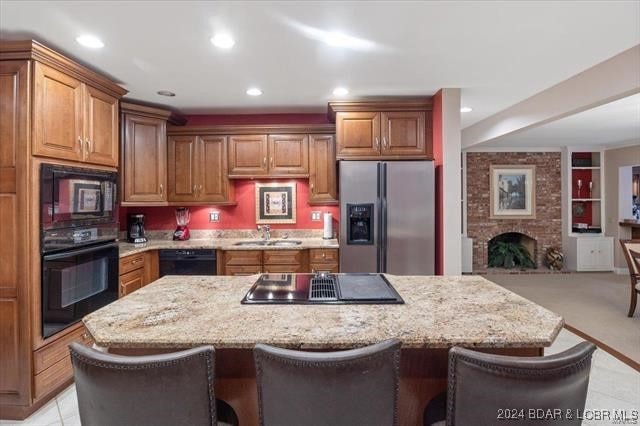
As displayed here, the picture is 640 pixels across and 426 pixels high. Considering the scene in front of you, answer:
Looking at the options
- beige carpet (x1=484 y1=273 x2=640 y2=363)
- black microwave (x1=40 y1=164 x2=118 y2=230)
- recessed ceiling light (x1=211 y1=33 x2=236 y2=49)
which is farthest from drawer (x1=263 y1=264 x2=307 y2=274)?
beige carpet (x1=484 y1=273 x2=640 y2=363)

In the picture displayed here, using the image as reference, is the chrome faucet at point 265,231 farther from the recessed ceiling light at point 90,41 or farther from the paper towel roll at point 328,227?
the recessed ceiling light at point 90,41

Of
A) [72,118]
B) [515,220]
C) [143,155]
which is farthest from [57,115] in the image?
[515,220]

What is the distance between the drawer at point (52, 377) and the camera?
2.21 metres

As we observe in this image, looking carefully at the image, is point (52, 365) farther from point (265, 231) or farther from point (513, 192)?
point (513, 192)

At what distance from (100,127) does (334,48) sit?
206cm

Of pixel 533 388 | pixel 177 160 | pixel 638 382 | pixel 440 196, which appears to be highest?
pixel 177 160

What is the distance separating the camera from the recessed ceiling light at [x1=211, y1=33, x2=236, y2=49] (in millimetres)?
2219

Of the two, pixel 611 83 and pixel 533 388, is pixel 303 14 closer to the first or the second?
pixel 533 388

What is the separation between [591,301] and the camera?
4.58 metres

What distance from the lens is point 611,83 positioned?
2654 millimetres

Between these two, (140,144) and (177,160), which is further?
(177,160)

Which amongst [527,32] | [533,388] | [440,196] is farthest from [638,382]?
[527,32]

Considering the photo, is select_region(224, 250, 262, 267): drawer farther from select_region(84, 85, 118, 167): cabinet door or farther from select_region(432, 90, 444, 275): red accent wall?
select_region(432, 90, 444, 275): red accent wall

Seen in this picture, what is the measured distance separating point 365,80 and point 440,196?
1352mm
